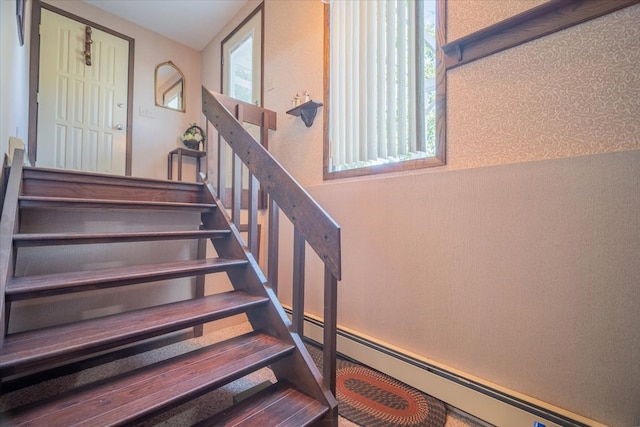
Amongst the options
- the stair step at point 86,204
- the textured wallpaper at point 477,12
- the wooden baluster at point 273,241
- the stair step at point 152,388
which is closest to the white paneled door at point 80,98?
the stair step at point 86,204

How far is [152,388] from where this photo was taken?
101cm

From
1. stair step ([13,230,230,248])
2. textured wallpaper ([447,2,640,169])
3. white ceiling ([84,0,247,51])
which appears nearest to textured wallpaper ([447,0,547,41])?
textured wallpaper ([447,2,640,169])

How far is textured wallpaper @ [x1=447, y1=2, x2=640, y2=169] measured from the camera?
1.11 metres

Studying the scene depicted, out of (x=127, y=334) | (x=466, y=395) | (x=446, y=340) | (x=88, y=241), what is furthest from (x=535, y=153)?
(x=88, y=241)

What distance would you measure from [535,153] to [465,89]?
501 mm

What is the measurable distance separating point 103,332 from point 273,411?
0.75 meters

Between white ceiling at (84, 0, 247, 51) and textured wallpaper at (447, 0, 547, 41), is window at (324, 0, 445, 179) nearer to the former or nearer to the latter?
textured wallpaper at (447, 0, 547, 41)

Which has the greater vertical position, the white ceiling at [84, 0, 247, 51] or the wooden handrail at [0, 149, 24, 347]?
the white ceiling at [84, 0, 247, 51]

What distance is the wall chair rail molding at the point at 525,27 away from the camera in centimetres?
116

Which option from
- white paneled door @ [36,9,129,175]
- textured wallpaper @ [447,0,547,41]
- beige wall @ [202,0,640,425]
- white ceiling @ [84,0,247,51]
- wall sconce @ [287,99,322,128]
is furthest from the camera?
white ceiling @ [84,0,247,51]

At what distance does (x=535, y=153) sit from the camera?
1.30 meters

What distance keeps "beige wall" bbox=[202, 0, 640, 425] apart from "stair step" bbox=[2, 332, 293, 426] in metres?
0.90

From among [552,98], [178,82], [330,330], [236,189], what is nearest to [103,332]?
[330,330]

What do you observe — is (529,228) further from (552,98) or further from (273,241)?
(273,241)
